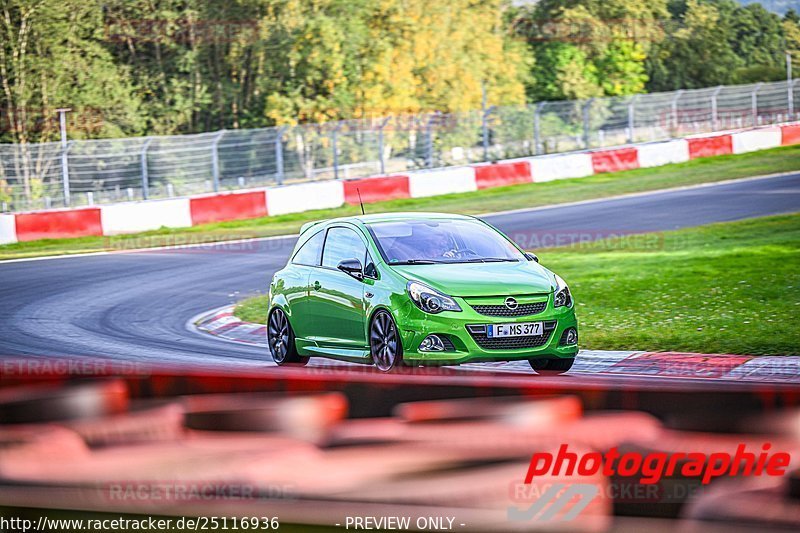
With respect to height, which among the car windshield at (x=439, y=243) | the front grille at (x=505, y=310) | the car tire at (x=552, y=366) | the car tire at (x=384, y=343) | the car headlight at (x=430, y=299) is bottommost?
the car tire at (x=552, y=366)

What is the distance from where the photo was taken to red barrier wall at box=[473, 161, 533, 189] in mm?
33875

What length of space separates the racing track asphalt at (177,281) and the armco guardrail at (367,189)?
3664 millimetres

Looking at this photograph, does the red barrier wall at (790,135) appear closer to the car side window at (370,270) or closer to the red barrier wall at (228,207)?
the red barrier wall at (228,207)

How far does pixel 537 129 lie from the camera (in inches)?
1455

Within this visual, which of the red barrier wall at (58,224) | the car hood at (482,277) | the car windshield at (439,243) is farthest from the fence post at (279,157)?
the car hood at (482,277)

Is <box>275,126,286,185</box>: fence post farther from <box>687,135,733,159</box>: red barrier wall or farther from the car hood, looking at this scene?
the car hood

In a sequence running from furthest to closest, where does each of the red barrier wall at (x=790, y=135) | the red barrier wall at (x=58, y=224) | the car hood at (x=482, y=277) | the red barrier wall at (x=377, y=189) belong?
the red barrier wall at (x=790, y=135), the red barrier wall at (x=377, y=189), the red barrier wall at (x=58, y=224), the car hood at (x=482, y=277)

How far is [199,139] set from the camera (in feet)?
104

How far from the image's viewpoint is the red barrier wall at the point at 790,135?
133 ft

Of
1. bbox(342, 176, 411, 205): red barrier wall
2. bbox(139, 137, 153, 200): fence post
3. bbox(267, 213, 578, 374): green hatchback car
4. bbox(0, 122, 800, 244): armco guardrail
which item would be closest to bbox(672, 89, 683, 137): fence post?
bbox(0, 122, 800, 244): armco guardrail

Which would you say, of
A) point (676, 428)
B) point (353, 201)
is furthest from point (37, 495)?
point (353, 201)

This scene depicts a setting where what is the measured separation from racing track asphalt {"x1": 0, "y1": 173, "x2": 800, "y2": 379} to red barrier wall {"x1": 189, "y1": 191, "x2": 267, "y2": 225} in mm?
4006

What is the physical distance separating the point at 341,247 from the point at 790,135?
32.3m

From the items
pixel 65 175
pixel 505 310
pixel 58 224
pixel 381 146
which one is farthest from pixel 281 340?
pixel 381 146
